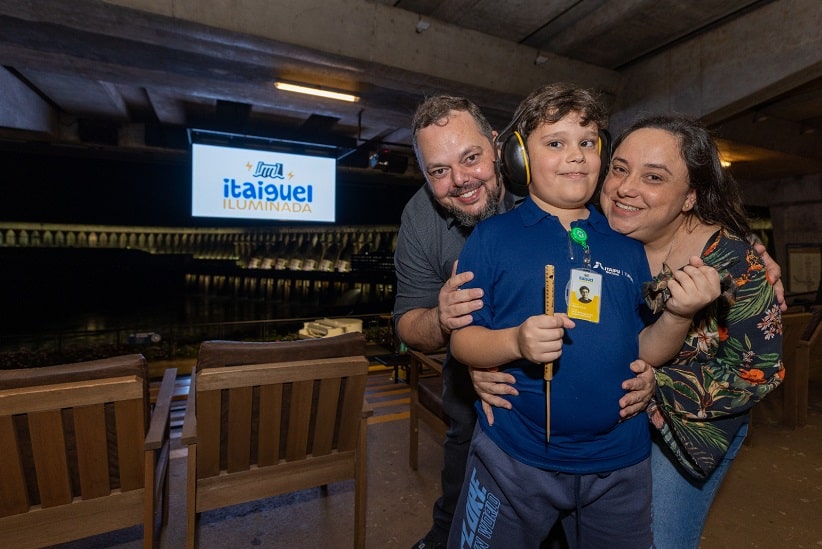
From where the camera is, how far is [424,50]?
142 inches

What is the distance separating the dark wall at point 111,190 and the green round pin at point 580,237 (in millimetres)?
7834

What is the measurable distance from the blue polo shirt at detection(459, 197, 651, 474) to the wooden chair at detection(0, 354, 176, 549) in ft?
4.40

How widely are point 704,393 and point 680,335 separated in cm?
20

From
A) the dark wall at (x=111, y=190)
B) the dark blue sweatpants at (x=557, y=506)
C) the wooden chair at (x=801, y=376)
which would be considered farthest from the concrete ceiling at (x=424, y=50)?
the dark wall at (x=111, y=190)

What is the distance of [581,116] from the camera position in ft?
3.19

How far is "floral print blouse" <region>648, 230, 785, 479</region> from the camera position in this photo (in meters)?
0.98

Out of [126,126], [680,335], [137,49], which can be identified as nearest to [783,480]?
[680,335]

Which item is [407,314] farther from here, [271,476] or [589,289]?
[271,476]

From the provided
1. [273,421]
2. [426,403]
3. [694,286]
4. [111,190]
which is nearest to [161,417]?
[273,421]

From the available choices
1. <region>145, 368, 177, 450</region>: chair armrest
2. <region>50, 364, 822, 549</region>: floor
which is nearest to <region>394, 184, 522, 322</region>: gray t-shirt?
<region>145, 368, 177, 450</region>: chair armrest

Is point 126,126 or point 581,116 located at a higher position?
point 126,126

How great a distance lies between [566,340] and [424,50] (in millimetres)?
3419

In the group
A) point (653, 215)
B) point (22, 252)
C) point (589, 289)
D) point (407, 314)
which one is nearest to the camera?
point (589, 289)

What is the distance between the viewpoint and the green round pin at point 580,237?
0.96 m
